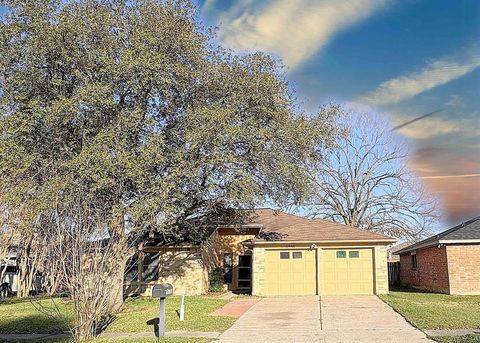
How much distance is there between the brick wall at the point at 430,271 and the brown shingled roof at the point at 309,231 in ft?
8.91

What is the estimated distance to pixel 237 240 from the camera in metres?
24.7

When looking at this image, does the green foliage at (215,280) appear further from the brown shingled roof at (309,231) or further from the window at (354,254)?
the window at (354,254)

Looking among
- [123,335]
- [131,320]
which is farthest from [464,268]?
[123,335]

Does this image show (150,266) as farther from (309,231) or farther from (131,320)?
(131,320)

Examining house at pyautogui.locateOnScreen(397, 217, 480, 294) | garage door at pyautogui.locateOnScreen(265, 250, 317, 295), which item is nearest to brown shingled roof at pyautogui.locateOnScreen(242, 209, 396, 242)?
garage door at pyautogui.locateOnScreen(265, 250, 317, 295)

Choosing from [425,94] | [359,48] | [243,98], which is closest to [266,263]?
[243,98]

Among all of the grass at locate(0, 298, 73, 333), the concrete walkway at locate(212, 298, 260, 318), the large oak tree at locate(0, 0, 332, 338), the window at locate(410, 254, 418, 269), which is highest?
the large oak tree at locate(0, 0, 332, 338)

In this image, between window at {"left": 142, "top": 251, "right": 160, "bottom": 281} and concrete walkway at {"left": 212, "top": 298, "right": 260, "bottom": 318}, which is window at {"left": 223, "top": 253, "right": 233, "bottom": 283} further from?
concrete walkway at {"left": 212, "top": 298, "right": 260, "bottom": 318}

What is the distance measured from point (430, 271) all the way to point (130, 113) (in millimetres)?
16384

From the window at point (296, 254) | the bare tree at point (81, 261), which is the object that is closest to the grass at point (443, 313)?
the window at point (296, 254)

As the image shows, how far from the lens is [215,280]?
2352 cm

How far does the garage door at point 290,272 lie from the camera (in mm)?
20469

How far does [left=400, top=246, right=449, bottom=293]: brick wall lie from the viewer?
20.3 metres

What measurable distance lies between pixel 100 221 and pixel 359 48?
7.05 m
